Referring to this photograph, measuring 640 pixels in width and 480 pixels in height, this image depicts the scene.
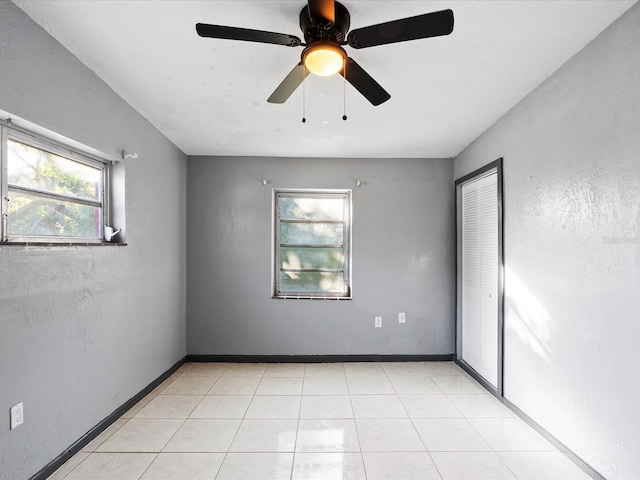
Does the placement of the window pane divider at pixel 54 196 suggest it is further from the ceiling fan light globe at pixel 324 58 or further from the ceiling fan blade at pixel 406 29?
the ceiling fan blade at pixel 406 29

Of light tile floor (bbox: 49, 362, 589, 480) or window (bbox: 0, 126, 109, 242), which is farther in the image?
light tile floor (bbox: 49, 362, 589, 480)

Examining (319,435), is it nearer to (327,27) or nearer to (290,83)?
(290,83)

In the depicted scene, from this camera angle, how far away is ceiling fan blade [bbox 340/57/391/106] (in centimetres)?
158

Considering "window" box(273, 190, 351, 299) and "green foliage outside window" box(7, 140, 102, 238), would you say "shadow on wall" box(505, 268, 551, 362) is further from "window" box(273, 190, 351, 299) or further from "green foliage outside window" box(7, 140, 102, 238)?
"green foliage outside window" box(7, 140, 102, 238)

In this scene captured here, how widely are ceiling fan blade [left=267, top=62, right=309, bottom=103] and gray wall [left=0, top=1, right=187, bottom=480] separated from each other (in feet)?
3.90

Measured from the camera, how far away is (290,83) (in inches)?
68.3

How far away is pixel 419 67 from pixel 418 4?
52 cm

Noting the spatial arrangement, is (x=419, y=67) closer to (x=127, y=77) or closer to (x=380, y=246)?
(x=127, y=77)

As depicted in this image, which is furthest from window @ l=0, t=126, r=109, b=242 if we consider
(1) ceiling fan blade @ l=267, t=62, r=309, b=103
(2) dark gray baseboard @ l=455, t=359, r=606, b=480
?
(2) dark gray baseboard @ l=455, t=359, r=606, b=480

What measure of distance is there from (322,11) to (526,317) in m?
2.35

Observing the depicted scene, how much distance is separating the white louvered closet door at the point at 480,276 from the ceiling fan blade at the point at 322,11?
2.16 meters

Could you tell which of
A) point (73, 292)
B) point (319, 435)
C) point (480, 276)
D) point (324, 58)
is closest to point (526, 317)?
point (480, 276)

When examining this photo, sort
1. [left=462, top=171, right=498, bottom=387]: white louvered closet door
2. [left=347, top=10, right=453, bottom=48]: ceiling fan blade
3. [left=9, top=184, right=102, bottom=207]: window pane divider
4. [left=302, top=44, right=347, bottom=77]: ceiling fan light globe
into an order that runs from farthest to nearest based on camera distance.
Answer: [left=462, top=171, right=498, bottom=387]: white louvered closet door
[left=9, top=184, right=102, bottom=207]: window pane divider
[left=302, top=44, right=347, bottom=77]: ceiling fan light globe
[left=347, top=10, right=453, bottom=48]: ceiling fan blade

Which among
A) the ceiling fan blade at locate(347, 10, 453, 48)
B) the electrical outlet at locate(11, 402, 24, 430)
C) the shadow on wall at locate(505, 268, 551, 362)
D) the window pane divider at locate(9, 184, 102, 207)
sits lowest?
the electrical outlet at locate(11, 402, 24, 430)
